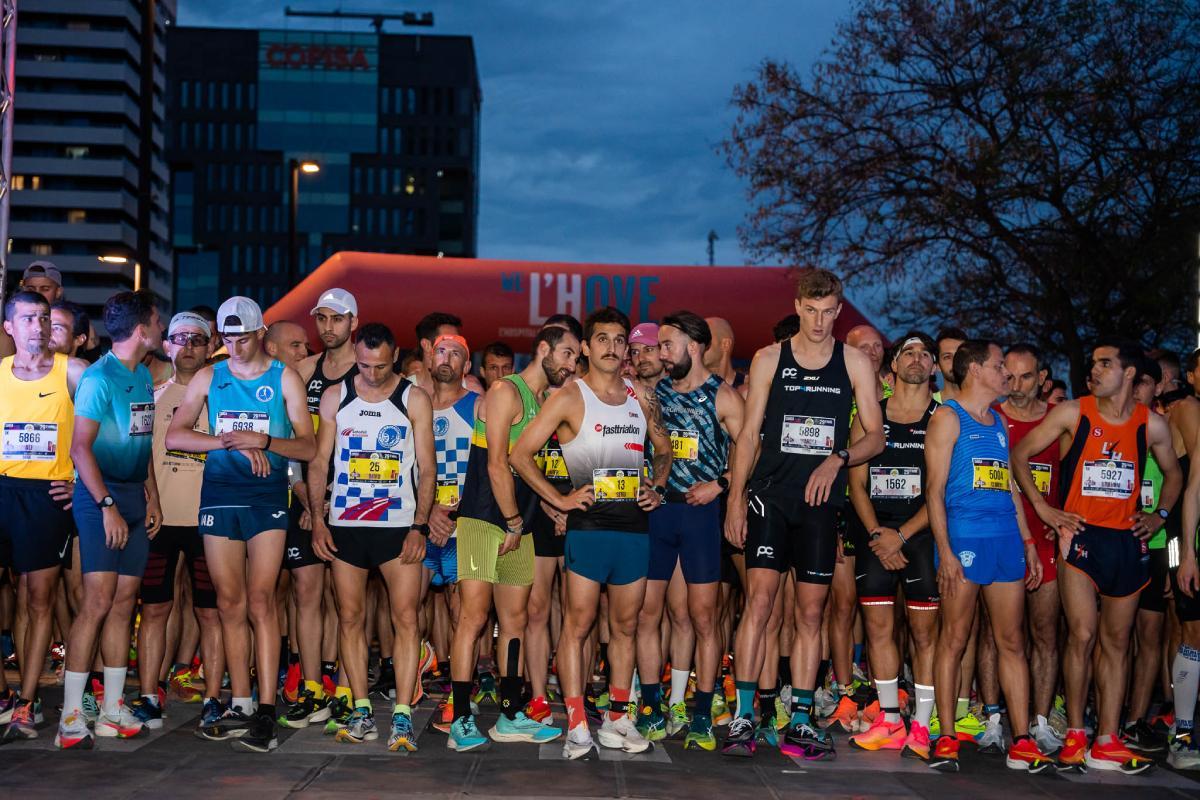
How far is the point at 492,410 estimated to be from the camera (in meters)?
6.56

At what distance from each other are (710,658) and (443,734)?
151 centimetres

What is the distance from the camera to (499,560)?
6.72m

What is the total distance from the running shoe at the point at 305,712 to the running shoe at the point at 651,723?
1708mm

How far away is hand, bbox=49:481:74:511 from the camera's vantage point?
21.9 feet

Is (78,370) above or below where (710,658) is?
above

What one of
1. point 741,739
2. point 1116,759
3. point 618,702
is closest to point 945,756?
point 1116,759

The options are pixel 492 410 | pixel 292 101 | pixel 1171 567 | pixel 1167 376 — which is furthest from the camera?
pixel 292 101

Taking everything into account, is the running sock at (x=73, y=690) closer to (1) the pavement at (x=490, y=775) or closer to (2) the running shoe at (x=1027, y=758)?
(1) the pavement at (x=490, y=775)

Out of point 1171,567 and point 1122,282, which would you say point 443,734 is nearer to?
point 1171,567

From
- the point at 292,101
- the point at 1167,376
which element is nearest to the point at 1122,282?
the point at 1167,376

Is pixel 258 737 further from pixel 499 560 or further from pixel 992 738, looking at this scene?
pixel 992 738

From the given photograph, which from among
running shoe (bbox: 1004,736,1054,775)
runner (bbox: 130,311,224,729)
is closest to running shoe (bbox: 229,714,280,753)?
runner (bbox: 130,311,224,729)

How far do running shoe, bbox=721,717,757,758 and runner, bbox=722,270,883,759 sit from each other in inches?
7.7

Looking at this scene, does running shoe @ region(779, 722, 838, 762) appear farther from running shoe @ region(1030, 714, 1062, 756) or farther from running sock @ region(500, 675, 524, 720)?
running sock @ region(500, 675, 524, 720)
